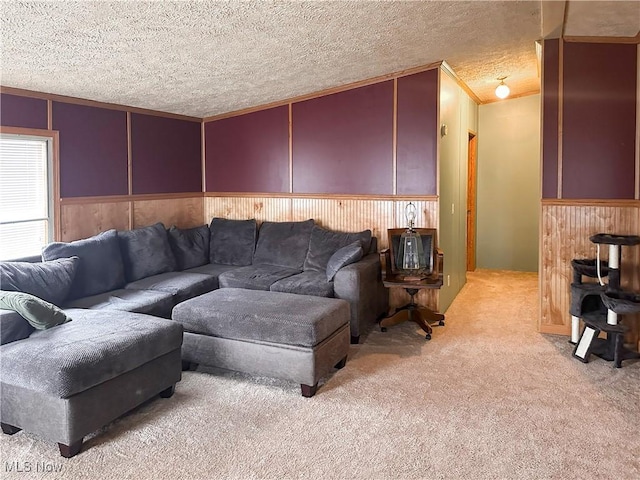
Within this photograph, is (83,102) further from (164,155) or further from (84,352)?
(84,352)

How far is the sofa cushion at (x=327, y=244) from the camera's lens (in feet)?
16.6

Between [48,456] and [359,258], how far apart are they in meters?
2.78

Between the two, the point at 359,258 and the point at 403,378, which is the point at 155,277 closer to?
the point at 359,258

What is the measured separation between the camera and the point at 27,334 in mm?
3018

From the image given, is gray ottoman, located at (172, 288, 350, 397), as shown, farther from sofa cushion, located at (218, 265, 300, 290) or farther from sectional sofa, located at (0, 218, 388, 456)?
sofa cushion, located at (218, 265, 300, 290)

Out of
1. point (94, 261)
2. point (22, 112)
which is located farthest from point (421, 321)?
point (22, 112)

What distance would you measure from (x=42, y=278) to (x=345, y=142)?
3082 millimetres

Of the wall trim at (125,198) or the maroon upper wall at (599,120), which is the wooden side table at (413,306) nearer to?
the maroon upper wall at (599,120)

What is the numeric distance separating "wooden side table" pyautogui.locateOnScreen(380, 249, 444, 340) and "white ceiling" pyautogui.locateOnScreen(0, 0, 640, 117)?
1787 mm

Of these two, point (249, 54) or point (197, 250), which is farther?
point (197, 250)

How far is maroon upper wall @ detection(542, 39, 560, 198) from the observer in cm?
453

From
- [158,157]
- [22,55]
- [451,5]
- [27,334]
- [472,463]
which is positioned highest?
[451,5]

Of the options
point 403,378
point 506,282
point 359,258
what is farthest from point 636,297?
point 506,282

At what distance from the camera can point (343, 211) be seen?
219 inches
